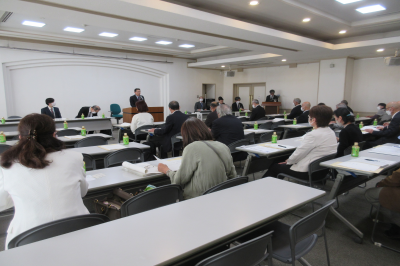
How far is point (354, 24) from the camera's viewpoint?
6.88 metres

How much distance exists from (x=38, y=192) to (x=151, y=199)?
690 millimetres

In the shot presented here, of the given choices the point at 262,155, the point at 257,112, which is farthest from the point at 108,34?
the point at 262,155

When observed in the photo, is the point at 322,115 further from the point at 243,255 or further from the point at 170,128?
the point at 170,128

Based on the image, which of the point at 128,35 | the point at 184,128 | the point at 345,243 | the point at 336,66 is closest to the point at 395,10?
the point at 336,66

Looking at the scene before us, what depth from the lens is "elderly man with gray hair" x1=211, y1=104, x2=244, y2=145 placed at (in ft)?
13.7

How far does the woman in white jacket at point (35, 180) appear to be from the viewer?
146 centimetres

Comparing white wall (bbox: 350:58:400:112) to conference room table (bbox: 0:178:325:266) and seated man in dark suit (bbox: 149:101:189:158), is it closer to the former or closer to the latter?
seated man in dark suit (bbox: 149:101:189:158)

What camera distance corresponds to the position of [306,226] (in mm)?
1551

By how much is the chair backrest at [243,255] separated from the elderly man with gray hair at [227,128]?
2.85 metres

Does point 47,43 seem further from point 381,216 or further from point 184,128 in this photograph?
point 381,216

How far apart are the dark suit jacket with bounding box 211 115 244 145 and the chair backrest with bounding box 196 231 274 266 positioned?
285 cm

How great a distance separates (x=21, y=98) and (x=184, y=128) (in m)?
9.16

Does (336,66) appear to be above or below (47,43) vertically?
below

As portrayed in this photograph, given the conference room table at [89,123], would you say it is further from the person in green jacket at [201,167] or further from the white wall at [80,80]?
the person in green jacket at [201,167]
